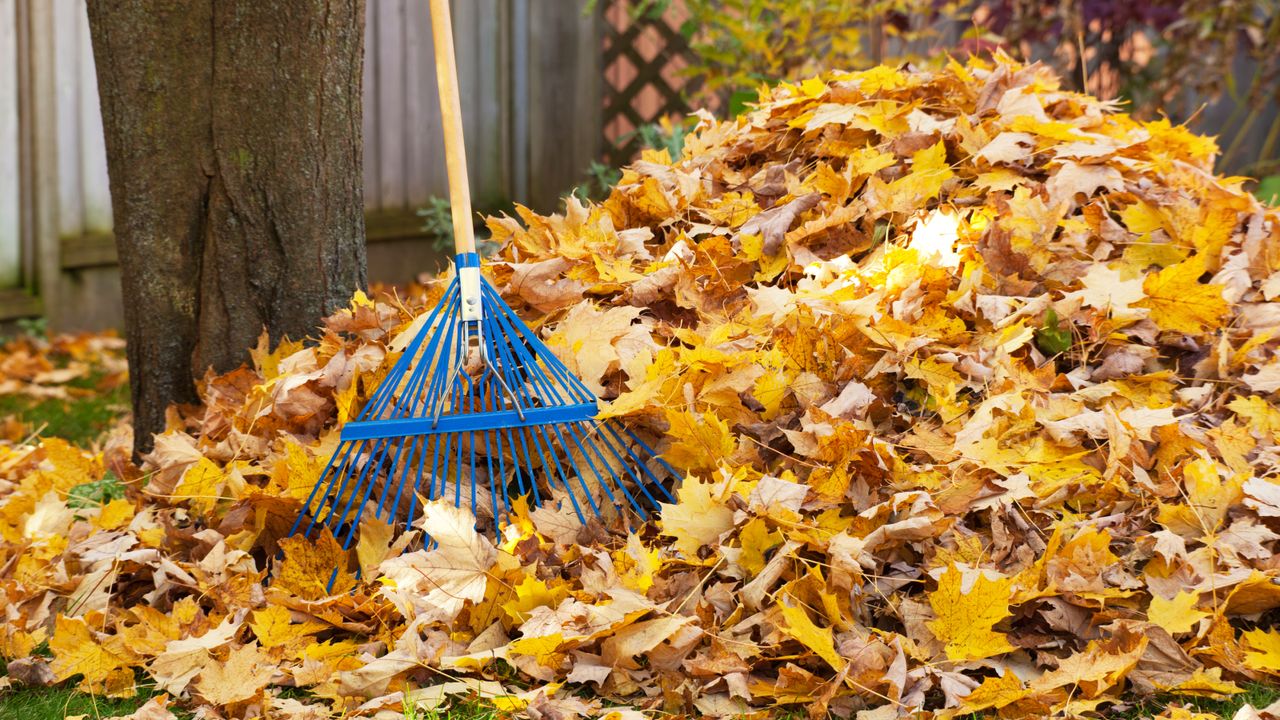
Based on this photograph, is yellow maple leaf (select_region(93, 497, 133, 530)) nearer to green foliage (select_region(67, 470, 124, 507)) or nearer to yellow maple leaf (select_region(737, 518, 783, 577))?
green foliage (select_region(67, 470, 124, 507))

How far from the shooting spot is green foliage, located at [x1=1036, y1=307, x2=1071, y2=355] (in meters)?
2.17

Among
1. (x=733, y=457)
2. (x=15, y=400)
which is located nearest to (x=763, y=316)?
(x=733, y=457)

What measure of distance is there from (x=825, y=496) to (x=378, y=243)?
14.1 feet

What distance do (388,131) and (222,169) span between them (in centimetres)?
334

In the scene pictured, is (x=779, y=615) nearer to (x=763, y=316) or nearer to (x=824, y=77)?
(x=763, y=316)

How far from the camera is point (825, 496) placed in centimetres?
184

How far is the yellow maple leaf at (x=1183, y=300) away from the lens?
218 cm

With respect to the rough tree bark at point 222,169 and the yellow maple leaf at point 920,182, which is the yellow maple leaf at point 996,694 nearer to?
the yellow maple leaf at point 920,182

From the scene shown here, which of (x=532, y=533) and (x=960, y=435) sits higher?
(x=960, y=435)

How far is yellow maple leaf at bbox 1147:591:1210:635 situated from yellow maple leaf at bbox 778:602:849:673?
1.51 feet

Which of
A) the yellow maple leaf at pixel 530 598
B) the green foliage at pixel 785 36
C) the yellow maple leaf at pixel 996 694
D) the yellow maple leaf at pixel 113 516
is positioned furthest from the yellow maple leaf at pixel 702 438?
the green foliage at pixel 785 36

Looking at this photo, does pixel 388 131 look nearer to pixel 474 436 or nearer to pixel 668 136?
pixel 668 136

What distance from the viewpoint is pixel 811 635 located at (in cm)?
162

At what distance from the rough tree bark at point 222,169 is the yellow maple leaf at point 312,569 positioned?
71cm
